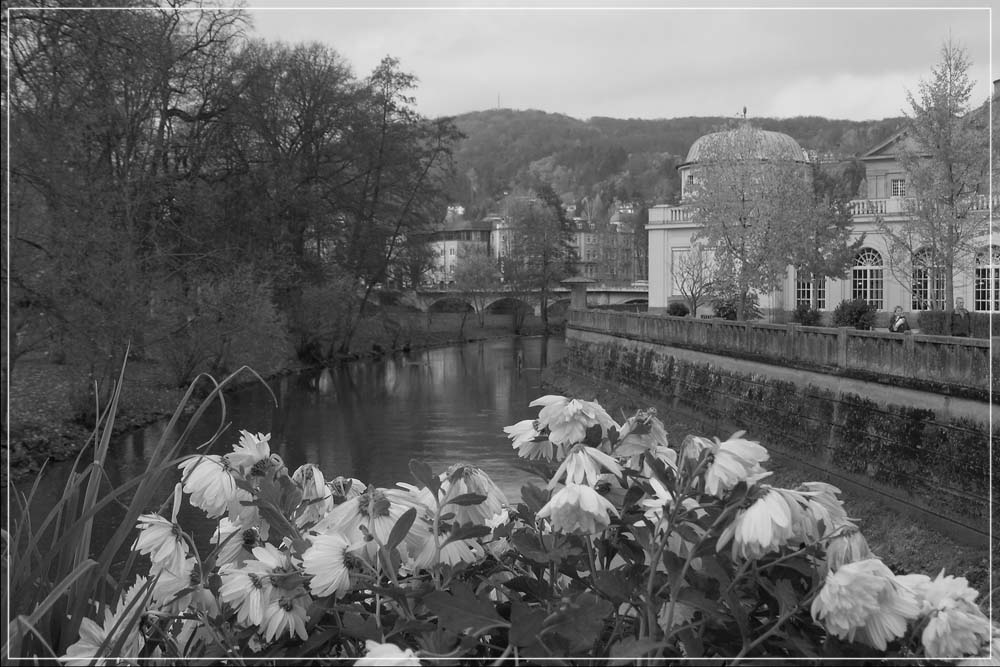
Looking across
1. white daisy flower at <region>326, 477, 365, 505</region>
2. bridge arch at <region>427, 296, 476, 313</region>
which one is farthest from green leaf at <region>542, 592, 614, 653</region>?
bridge arch at <region>427, 296, 476, 313</region>

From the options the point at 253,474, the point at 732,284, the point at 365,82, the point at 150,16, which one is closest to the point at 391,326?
the point at 365,82

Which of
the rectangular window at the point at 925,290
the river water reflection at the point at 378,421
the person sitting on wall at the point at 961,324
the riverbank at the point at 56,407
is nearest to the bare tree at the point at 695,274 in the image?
the river water reflection at the point at 378,421

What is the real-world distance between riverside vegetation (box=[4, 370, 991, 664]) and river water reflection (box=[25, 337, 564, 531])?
531cm

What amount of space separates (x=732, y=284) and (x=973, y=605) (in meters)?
21.9

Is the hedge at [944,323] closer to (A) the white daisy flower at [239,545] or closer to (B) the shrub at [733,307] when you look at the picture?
(B) the shrub at [733,307]

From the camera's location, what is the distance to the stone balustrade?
8.74m

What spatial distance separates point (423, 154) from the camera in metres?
33.6

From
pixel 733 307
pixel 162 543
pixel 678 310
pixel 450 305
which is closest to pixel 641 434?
pixel 162 543

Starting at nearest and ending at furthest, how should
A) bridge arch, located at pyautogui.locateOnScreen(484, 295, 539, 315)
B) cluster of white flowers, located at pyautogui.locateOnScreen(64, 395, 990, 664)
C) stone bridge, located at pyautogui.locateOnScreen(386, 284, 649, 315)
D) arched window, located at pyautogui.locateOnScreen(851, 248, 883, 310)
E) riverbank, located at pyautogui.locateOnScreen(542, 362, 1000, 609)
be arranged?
cluster of white flowers, located at pyautogui.locateOnScreen(64, 395, 990, 664), riverbank, located at pyautogui.locateOnScreen(542, 362, 1000, 609), arched window, located at pyautogui.locateOnScreen(851, 248, 883, 310), stone bridge, located at pyautogui.locateOnScreen(386, 284, 649, 315), bridge arch, located at pyautogui.locateOnScreen(484, 295, 539, 315)

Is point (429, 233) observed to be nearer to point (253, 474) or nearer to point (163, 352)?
point (163, 352)

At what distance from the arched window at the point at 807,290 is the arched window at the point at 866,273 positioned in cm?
75

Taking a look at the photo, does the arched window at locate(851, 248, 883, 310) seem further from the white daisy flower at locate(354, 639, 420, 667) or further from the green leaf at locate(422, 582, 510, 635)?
the white daisy flower at locate(354, 639, 420, 667)

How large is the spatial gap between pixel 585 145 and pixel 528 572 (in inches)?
77.4

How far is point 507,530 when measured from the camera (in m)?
1.36
